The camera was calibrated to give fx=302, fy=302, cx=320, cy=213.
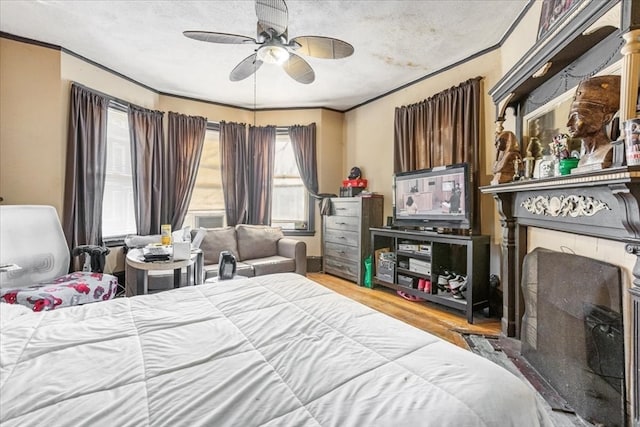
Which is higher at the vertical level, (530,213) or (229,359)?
(530,213)

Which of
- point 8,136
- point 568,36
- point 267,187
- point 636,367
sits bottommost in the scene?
point 636,367

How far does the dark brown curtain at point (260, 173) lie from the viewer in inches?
187

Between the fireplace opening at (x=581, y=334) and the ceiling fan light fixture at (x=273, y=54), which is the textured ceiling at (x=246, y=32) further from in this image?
the fireplace opening at (x=581, y=334)

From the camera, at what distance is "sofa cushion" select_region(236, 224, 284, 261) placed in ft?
13.5

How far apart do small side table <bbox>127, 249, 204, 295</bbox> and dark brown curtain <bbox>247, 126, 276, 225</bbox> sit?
1.74 m

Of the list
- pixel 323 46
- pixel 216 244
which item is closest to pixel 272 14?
pixel 323 46

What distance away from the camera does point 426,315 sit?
3068 mm

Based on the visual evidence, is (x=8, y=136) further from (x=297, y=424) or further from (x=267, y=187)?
(x=297, y=424)

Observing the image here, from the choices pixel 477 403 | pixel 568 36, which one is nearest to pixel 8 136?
pixel 477 403

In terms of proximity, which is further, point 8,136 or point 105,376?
point 8,136

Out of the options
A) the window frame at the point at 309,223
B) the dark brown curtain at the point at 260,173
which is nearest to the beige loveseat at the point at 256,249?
the dark brown curtain at the point at 260,173

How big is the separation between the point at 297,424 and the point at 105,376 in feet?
1.79

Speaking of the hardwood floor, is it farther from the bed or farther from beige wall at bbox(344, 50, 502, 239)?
the bed

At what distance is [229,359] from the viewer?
90 centimetres
